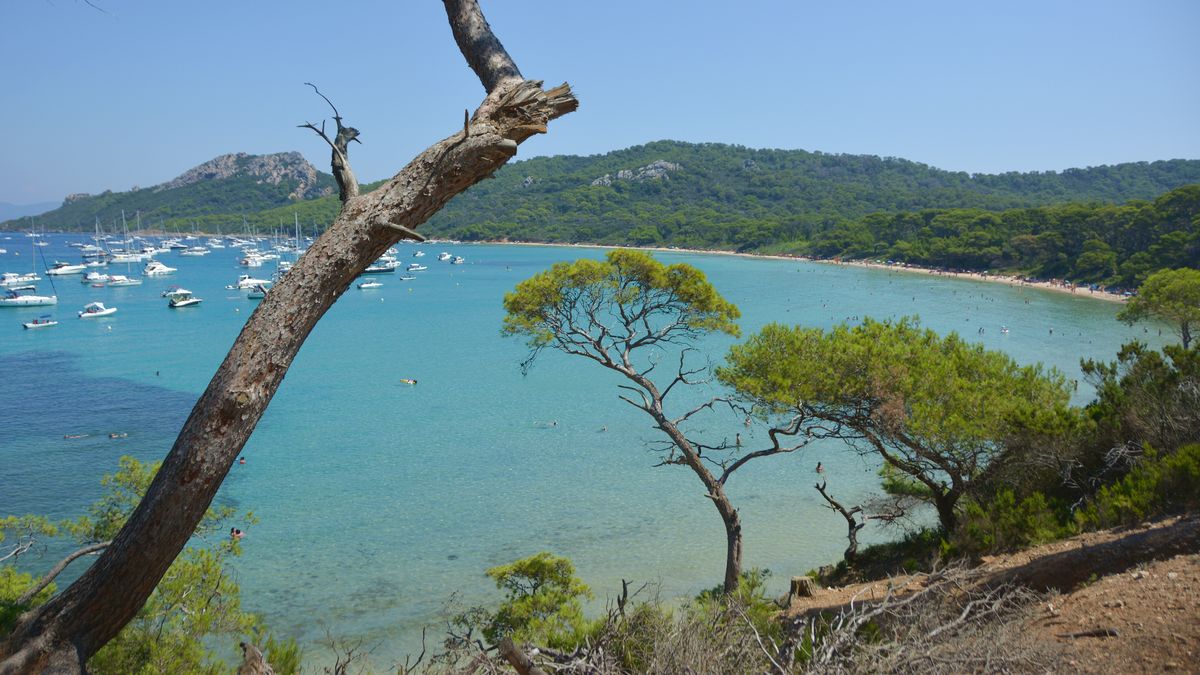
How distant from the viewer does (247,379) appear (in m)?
2.42

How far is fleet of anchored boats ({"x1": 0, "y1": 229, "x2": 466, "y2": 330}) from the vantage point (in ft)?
156

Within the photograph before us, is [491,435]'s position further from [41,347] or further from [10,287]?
[10,287]

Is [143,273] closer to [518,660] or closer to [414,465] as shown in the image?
[414,465]

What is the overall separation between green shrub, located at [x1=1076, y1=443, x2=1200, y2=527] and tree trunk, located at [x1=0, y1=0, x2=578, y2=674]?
661cm

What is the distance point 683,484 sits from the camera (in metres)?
16.7

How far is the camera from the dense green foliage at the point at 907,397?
9.00 metres

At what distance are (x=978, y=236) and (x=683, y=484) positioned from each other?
64.4 metres

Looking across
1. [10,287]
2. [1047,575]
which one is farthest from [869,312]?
[10,287]

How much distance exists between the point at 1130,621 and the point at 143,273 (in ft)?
269

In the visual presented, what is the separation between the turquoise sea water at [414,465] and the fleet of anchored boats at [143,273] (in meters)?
4.71

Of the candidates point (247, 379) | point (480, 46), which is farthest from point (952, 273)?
point (247, 379)

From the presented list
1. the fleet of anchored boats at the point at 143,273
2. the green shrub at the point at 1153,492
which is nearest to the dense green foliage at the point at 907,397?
the green shrub at the point at 1153,492


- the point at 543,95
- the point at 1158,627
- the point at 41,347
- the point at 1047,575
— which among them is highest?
the point at 543,95

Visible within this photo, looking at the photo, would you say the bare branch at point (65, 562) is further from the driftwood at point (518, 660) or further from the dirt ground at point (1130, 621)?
the dirt ground at point (1130, 621)
